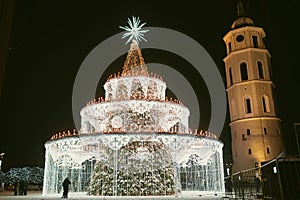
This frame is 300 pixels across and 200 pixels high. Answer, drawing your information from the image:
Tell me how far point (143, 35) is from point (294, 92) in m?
27.7

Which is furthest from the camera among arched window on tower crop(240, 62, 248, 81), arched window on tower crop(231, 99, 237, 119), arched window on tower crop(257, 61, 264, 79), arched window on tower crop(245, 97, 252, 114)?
arched window on tower crop(240, 62, 248, 81)

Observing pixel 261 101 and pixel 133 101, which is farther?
pixel 261 101

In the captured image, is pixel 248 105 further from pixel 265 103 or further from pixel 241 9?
pixel 241 9

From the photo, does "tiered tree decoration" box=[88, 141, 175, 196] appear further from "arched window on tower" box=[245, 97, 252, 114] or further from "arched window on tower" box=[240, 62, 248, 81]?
"arched window on tower" box=[240, 62, 248, 81]

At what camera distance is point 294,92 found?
4159 cm

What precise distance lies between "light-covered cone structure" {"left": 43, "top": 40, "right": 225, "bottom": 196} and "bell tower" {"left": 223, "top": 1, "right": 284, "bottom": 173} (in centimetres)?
2035

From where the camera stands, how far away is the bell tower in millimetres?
38781

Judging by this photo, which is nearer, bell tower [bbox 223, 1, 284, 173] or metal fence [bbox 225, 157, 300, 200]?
metal fence [bbox 225, 157, 300, 200]

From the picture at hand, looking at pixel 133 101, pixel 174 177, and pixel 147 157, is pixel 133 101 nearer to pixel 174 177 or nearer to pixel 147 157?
pixel 147 157

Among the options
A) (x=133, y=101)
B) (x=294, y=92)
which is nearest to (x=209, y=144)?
(x=133, y=101)

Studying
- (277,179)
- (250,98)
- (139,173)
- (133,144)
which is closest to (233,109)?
(250,98)

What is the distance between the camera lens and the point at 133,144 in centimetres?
1655

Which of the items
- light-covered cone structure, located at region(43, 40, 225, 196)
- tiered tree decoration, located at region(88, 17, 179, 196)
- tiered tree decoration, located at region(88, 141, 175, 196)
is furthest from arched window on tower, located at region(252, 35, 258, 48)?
tiered tree decoration, located at region(88, 141, 175, 196)

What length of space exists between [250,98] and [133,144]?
93.4 feet
